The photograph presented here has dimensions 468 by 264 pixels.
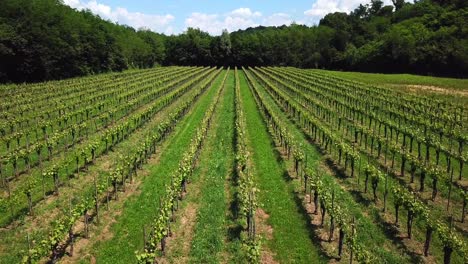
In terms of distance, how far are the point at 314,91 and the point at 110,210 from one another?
42.6 meters

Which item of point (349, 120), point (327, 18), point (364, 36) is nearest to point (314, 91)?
point (349, 120)

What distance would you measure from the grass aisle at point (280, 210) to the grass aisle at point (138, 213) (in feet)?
18.0

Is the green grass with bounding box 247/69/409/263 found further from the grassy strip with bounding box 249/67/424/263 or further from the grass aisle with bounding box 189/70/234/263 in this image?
the grass aisle with bounding box 189/70/234/263

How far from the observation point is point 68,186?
2350 cm

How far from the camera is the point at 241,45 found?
154125 mm

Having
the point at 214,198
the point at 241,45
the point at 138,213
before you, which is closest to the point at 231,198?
the point at 214,198

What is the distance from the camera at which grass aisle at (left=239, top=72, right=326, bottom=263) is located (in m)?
16.8

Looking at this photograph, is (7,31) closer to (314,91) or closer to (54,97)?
(54,97)

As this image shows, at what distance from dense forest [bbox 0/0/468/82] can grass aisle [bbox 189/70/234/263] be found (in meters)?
Result: 54.8

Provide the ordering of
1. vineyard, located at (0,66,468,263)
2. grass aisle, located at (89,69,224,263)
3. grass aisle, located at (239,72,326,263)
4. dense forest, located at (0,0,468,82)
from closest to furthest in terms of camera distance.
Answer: vineyard, located at (0,66,468,263) < grass aisle, located at (89,69,224,263) < grass aisle, located at (239,72,326,263) < dense forest, located at (0,0,468,82)

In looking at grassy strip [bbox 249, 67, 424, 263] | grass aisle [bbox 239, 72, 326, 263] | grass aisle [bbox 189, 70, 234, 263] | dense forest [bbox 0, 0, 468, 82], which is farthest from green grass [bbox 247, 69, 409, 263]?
dense forest [bbox 0, 0, 468, 82]

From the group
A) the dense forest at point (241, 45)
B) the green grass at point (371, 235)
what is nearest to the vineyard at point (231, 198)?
the green grass at point (371, 235)

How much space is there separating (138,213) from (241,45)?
13880cm

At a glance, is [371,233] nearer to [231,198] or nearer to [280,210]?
[280,210]
